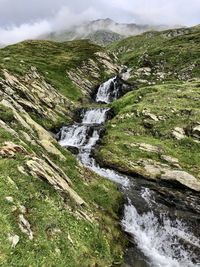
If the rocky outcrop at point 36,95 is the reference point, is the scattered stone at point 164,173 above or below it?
below

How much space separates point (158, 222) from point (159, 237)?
178 cm

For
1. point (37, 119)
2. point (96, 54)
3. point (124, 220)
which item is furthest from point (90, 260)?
point (96, 54)

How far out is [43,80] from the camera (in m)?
82.4

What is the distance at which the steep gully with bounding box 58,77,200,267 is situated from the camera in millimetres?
30111

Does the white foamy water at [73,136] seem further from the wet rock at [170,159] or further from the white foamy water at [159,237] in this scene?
the white foamy water at [159,237]

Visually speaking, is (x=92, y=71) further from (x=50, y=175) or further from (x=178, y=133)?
(x=50, y=175)

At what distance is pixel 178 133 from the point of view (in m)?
54.2

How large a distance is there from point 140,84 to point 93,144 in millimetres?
46541

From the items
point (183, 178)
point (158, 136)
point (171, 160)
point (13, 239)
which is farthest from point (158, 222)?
point (158, 136)

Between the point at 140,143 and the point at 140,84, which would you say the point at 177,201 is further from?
the point at 140,84

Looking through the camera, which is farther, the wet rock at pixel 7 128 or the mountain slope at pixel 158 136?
the mountain slope at pixel 158 136

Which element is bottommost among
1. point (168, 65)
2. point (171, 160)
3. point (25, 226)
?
point (25, 226)

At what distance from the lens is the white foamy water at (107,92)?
9072cm

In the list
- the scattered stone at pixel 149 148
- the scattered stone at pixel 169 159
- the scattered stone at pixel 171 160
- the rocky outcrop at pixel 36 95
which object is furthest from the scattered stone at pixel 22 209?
the rocky outcrop at pixel 36 95
